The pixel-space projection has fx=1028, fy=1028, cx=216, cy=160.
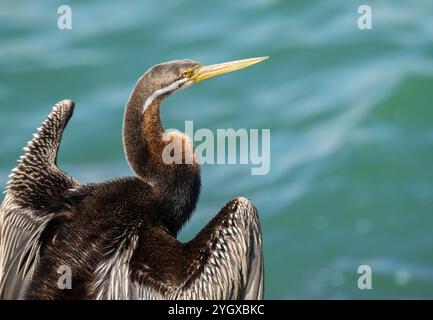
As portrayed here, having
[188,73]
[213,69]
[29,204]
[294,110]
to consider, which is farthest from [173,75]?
[294,110]

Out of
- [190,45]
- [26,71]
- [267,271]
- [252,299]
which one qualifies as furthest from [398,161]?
[252,299]

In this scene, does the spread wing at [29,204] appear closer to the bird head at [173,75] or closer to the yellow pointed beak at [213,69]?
the bird head at [173,75]

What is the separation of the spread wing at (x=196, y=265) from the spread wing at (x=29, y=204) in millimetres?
802

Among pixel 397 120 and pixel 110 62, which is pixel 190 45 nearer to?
pixel 110 62

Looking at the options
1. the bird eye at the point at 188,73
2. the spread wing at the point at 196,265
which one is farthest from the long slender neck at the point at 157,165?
the bird eye at the point at 188,73

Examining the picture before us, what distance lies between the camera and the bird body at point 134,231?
30.0 feet

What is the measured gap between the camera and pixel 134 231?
9398mm

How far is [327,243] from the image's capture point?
21.0 metres

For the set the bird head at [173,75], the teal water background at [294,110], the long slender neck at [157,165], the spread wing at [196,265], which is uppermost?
the teal water background at [294,110]

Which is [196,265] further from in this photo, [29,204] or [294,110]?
[294,110]

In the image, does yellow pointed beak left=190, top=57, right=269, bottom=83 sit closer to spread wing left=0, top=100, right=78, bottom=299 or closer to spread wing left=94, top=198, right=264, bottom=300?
spread wing left=94, top=198, right=264, bottom=300

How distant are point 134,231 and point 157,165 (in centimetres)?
82

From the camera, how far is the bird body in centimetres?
915

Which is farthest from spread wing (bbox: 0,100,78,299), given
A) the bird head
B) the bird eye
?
the bird eye
